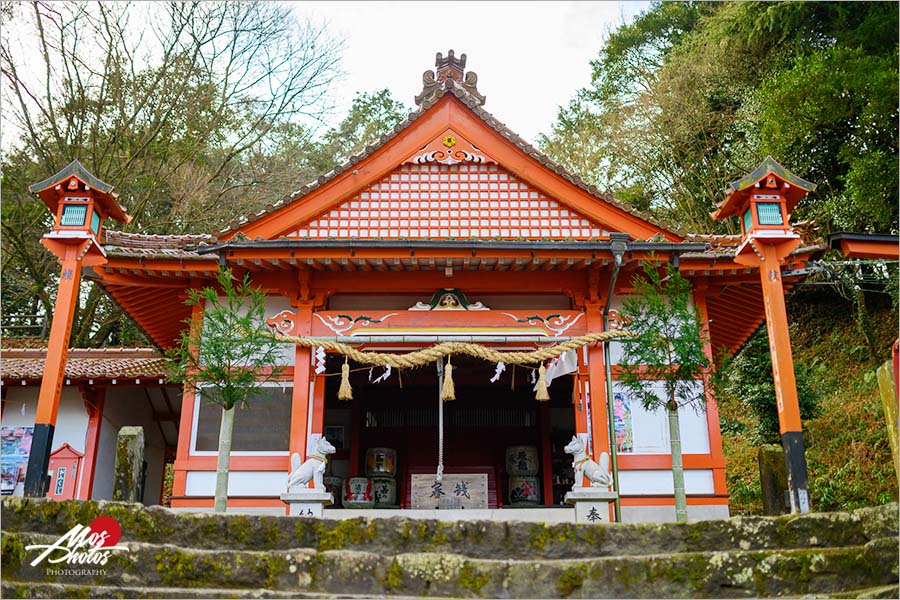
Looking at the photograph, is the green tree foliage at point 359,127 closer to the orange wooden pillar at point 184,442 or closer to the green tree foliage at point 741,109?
the green tree foliage at point 741,109

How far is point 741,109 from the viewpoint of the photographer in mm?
22203

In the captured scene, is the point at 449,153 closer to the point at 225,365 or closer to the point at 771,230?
the point at 771,230

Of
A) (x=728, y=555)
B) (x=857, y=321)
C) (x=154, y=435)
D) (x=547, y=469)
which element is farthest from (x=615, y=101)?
(x=728, y=555)

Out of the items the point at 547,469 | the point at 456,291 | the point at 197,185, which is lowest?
the point at 547,469

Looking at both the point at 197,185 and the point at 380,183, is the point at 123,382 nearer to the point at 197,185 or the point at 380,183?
the point at 380,183

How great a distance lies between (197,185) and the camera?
2225 centimetres

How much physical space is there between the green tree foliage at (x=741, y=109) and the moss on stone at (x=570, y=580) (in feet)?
48.0

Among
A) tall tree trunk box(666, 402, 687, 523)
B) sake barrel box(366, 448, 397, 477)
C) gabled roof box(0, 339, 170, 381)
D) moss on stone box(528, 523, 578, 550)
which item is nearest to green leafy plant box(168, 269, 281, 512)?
gabled roof box(0, 339, 170, 381)

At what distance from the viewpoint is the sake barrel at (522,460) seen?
14.2 metres

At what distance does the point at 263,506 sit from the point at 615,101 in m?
21.7

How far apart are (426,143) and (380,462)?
566 centimetres

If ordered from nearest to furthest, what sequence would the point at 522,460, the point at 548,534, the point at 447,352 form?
1. the point at 548,534
2. the point at 447,352
3. the point at 522,460

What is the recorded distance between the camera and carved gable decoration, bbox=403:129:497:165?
12367 mm

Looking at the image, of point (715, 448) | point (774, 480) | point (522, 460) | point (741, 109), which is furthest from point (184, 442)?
point (741, 109)
